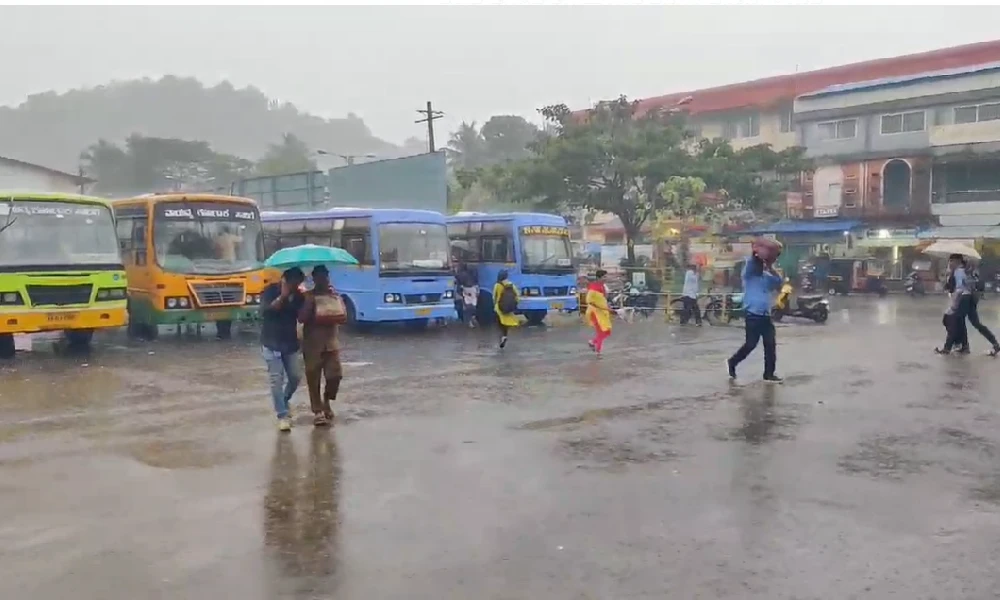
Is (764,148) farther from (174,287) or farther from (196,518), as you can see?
(196,518)

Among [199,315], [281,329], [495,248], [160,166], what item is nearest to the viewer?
[281,329]

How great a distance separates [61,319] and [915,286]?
27.5m

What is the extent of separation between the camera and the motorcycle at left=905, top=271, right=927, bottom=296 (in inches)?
1264

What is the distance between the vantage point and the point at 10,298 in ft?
44.4

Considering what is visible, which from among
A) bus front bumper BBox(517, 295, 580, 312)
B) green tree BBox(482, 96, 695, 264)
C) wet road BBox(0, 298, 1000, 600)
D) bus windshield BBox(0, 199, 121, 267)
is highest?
green tree BBox(482, 96, 695, 264)

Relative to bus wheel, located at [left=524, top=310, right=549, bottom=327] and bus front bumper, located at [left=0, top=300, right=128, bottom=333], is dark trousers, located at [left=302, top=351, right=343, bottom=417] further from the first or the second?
bus wheel, located at [left=524, top=310, right=549, bottom=327]

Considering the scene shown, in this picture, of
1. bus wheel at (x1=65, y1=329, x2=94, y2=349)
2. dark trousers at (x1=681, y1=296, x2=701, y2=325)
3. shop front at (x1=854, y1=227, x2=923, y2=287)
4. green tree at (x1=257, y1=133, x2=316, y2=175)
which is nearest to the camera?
bus wheel at (x1=65, y1=329, x2=94, y2=349)

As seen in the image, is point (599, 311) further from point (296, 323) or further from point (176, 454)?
point (176, 454)

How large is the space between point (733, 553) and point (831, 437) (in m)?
3.43

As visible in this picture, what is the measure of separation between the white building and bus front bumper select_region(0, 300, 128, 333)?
23375 mm

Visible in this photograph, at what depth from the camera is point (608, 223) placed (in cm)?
4878

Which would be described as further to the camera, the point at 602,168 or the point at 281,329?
the point at 602,168

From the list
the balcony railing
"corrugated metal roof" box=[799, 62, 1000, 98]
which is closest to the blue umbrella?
the balcony railing

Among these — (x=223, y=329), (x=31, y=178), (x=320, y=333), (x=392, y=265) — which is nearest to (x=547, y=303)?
(x=392, y=265)
